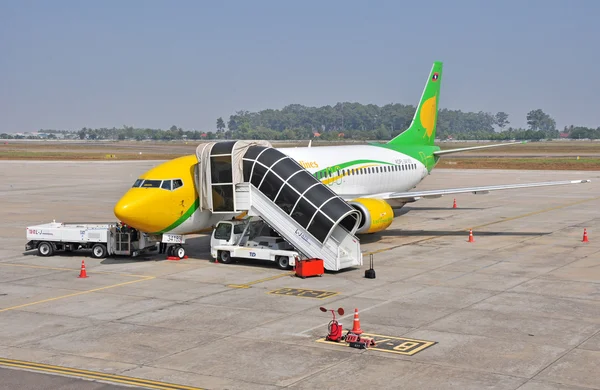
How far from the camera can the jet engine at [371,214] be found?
36.8 metres

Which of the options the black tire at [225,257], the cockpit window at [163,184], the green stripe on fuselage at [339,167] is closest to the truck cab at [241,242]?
the black tire at [225,257]

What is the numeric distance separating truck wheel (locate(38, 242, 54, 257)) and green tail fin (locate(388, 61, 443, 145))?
26.3m

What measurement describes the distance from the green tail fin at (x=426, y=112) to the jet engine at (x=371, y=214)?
16.3 metres

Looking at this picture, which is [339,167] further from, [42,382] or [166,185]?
[42,382]

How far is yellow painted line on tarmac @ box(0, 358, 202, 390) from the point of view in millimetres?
17438

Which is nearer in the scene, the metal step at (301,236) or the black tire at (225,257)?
the metal step at (301,236)

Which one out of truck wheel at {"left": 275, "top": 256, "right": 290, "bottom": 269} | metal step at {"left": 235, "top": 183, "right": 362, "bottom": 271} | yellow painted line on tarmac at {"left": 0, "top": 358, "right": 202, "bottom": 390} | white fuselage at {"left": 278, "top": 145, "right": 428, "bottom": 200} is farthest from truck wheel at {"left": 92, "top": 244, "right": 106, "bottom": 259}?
yellow painted line on tarmac at {"left": 0, "top": 358, "right": 202, "bottom": 390}

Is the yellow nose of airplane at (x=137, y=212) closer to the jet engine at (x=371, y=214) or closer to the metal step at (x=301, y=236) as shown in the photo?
the metal step at (x=301, y=236)

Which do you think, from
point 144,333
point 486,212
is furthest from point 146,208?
point 486,212

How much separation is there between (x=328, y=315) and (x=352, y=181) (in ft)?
66.3

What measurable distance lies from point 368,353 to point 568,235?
81.4 ft

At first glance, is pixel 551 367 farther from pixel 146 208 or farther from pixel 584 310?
pixel 146 208

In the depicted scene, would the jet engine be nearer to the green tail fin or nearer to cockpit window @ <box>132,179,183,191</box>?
cockpit window @ <box>132,179,183,191</box>

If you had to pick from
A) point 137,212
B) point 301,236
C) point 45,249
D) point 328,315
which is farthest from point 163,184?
point 328,315
